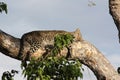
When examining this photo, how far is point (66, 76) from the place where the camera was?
638 centimetres

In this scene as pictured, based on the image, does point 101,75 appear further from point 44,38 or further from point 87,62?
point 44,38

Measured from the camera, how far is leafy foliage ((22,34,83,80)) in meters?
6.29

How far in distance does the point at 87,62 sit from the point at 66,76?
3628 millimetres

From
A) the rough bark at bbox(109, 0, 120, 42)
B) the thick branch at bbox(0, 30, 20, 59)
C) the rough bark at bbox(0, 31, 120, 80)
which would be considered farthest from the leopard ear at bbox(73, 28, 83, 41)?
the thick branch at bbox(0, 30, 20, 59)

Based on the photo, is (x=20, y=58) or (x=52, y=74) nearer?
(x=52, y=74)

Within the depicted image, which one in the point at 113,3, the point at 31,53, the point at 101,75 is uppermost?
the point at 113,3

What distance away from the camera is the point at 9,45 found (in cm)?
935

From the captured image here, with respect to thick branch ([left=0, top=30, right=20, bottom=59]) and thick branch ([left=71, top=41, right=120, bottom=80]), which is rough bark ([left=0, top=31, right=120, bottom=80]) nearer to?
thick branch ([left=71, top=41, right=120, bottom=80])

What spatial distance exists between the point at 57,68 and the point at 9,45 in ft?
10.3

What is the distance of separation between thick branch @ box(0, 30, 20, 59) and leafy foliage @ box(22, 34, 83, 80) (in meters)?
2.96

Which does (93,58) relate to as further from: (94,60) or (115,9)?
(115,9)

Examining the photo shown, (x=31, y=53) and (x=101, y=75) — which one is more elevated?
(x=31, y=53)

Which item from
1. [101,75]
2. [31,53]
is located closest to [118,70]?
[101,75]

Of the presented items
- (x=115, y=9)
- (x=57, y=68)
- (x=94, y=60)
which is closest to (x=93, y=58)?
(x=94, y=60)
